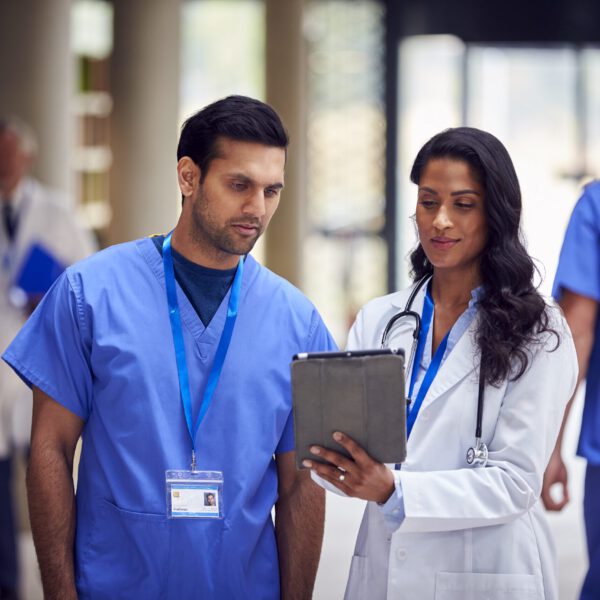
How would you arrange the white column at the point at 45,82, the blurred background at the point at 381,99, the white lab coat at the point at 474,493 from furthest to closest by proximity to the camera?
the blurred background at the point at 381,99, the white column at the point at 45,82, the white lab coat at the point at 474,493

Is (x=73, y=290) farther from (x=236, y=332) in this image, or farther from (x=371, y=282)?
(x=371, y=282)

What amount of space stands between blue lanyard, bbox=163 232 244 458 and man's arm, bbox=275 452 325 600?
→ 20 centimetres

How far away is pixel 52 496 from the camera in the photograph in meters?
1.96

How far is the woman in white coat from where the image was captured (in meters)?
1.81

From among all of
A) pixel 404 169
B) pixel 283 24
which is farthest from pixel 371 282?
pixel 283 24

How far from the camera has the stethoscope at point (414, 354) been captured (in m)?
1.84

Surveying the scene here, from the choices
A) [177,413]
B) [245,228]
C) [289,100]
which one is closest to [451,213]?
[245,228]

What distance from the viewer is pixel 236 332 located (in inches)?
79.8

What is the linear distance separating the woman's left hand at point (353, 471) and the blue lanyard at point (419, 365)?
17cm

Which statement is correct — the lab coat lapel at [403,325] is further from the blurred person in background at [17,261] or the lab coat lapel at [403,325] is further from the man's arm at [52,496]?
the blurred person in background at [17,261]

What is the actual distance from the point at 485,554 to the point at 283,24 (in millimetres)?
6667

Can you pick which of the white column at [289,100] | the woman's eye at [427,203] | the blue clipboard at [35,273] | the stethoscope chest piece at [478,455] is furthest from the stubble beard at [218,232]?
the white column at [289,100]

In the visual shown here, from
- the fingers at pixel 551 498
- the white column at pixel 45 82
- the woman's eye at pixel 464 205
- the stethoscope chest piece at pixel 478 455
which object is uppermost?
the white column at pixel 45 82

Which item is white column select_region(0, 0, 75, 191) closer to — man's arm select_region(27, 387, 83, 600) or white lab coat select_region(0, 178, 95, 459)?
white lab coat select_region(0, 178, 95, 459)
